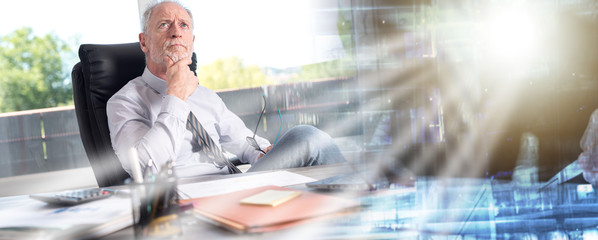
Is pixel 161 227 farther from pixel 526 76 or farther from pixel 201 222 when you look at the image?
pixel 526 76

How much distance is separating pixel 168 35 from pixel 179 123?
16.1 inches

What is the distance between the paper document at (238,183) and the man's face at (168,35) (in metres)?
0.69

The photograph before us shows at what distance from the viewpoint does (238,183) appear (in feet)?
2.75

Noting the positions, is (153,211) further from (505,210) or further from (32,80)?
(32,80)

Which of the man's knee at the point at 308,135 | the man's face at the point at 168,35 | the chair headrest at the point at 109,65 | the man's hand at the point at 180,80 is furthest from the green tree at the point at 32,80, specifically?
the man's knee at the point at 308,135

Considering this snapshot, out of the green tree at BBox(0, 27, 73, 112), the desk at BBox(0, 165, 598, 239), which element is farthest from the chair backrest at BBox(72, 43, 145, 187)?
the green tree at BBox(0, 27, 73, 112)

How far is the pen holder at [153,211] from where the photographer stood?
0.50m

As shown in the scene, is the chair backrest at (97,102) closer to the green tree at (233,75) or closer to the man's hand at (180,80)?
the man's hand at (180,80)

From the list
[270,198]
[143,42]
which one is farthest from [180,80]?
[270,198]

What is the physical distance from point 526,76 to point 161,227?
8.11 ft

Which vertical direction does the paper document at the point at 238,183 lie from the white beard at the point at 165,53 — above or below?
below

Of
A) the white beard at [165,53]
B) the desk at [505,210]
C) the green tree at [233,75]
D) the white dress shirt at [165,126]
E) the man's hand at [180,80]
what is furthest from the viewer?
the green tree at [233,75]

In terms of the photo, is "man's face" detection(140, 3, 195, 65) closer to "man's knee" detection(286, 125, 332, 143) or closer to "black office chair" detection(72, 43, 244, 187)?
"black office chair" detection(72, 43, 244, 187)

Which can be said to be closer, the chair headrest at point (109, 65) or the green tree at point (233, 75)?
the chair headrest at point (109, 65)
